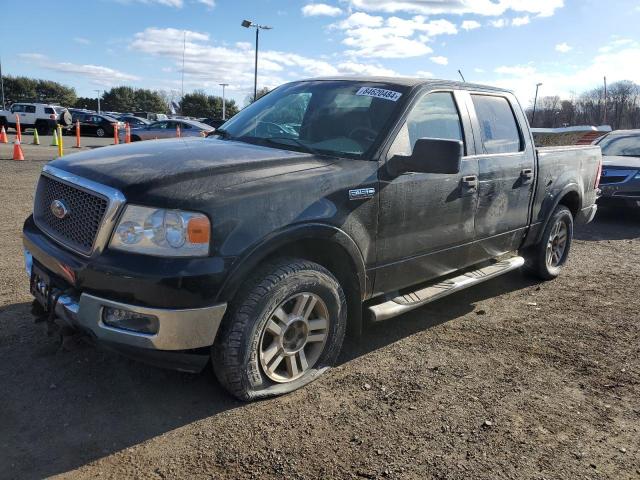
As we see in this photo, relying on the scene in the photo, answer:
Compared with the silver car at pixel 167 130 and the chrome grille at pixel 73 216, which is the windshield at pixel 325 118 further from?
the silver car at pixel 167 130

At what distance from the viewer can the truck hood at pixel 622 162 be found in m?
9.84

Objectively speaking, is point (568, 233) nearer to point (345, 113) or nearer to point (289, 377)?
point (345, 113)

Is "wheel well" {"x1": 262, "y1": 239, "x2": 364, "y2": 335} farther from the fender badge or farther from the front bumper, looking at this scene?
the front bumper

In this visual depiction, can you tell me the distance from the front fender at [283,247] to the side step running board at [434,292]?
333 millimetres

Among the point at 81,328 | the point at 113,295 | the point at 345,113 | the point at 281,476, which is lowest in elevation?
the point at 281,476

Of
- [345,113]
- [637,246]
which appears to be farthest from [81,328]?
[637,246]

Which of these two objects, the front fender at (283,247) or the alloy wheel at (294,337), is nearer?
the front fender at (283,247)

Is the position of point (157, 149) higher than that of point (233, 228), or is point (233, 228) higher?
point (157, 149)

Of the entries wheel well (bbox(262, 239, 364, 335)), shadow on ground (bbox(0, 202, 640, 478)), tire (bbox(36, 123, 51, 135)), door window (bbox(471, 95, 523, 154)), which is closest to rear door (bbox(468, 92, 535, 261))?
door window (bbox(471, 95, 523, 154))

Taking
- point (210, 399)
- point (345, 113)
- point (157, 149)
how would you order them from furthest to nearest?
point (345, 113) < point (157, 149) < point (210, 399)

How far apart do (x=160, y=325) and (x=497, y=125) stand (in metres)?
3.49

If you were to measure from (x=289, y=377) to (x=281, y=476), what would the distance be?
817 mm

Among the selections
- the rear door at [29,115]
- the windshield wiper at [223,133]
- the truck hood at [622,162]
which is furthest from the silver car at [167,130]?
the windshield wiper at [223,133]

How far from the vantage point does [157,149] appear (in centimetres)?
355
